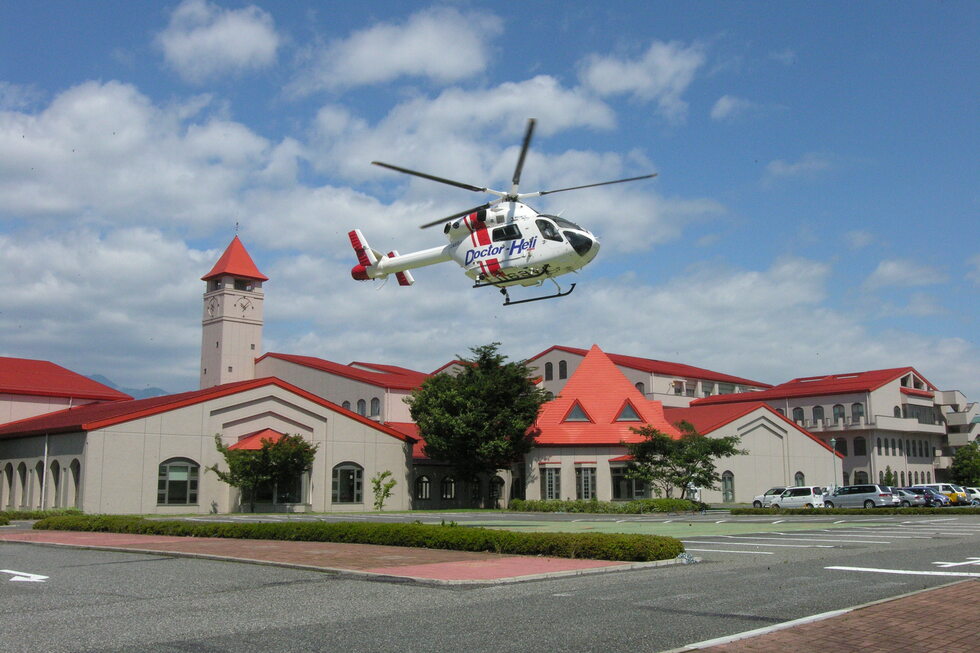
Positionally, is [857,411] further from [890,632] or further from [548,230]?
[890,632]

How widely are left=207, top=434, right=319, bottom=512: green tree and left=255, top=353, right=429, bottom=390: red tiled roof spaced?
A: 56.3ft

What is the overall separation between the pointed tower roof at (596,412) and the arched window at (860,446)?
26829mm

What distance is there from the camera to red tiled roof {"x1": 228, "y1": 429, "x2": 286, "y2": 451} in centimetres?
4288

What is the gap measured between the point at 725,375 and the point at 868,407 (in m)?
17.2

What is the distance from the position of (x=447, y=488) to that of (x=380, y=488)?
24.6 feet

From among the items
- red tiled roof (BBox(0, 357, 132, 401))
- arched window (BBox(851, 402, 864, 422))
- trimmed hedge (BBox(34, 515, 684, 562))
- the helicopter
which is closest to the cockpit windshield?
the helicopter

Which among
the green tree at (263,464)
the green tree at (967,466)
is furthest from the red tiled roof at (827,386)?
the green tree at (263,464)

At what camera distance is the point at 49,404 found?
57.6 m

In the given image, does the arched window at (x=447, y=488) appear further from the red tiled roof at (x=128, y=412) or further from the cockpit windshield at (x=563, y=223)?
the cockpit windshield at (x=563, y=223)

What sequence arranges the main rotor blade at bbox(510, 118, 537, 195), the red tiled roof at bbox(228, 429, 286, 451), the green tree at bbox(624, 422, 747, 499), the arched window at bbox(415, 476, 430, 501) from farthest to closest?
the arched window at bbox(415, 476, 430, 501) < the green tree at bbox(624, 422, 747, 499) < the red tiled roof at bbox(228, 429, 286, 451) < the main rotor blade at bbox(510, 118, 537, 195)

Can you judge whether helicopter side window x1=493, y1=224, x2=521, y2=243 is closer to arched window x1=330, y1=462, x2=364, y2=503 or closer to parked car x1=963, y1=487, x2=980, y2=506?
arched window x1=330, y1=462, x2=364, y2=503

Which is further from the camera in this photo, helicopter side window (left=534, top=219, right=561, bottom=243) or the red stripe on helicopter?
the red stripe on helicopter

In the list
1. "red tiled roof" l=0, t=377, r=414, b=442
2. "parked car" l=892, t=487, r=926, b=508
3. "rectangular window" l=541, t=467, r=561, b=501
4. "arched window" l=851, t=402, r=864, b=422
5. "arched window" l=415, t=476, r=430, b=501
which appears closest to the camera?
"red tiled roof" l=0, t=377, r=414, b=442

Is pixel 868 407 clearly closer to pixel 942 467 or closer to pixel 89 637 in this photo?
pixel 942 467
